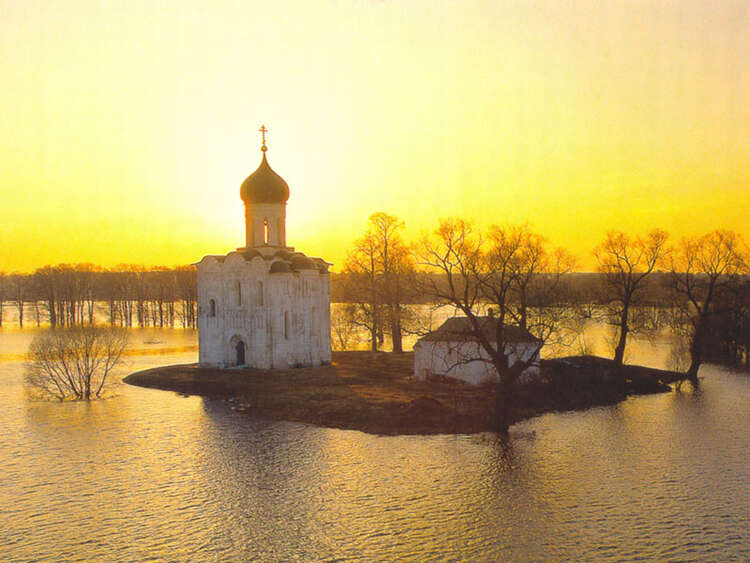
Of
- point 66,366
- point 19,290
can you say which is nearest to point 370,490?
point 66,366

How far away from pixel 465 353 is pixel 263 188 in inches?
546

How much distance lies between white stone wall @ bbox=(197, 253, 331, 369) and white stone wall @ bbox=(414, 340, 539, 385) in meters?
6.62

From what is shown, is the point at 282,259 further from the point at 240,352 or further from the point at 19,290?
the point at 19,290

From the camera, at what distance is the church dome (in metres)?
34.5

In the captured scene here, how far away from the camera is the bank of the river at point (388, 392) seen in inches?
888

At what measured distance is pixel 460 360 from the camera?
27297 millimetres

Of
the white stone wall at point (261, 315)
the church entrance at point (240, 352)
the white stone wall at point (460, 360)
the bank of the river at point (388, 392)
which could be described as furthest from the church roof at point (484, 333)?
the church entrance at point (240, 352)

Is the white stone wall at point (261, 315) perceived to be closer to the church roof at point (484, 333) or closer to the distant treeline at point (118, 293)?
the church roof at point (484, 333)

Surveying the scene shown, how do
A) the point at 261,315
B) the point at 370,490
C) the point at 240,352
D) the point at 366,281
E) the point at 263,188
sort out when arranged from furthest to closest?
the point at 366,281
the point at 263,188
the point at 240,352
the point at 261,315
the point at 370,490

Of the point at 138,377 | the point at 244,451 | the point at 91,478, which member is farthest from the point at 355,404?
the point at 138,377

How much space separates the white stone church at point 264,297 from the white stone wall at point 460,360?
6.74m

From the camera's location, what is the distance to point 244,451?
63.1 feet

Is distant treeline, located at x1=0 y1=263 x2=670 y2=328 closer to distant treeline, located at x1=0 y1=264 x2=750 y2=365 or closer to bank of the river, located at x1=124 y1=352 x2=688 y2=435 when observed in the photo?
distant treeline, located at x1=0 y1=264 x2=750 y2=365

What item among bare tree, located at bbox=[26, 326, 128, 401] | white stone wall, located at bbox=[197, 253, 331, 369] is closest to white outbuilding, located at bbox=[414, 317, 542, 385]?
white stone wall, located at bbox=[197, 253, 331, 369]
